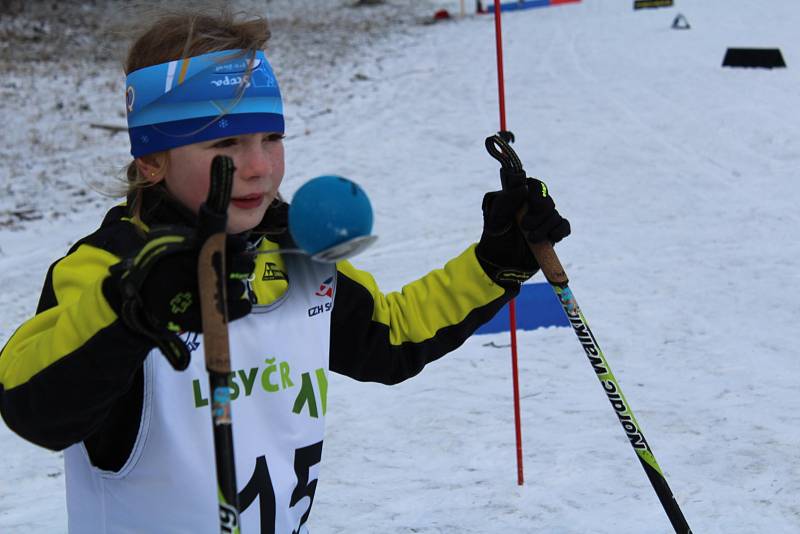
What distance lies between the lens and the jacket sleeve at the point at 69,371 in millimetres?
1714

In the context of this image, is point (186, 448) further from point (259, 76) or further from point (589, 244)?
point (589, 244)

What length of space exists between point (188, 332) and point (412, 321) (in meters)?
0.81

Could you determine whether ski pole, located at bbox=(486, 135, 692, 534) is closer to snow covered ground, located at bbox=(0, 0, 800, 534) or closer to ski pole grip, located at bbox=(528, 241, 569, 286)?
ski pole grip, located at bbox=(528, 241, 569, 286)

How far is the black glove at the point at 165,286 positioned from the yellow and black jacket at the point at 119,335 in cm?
5

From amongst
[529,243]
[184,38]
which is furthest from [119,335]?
[529,243]

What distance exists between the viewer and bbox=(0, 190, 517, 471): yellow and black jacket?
68.4 inches

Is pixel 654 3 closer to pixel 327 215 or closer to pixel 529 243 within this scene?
pixel 529 243

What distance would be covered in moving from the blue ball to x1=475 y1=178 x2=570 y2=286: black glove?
0.72 m

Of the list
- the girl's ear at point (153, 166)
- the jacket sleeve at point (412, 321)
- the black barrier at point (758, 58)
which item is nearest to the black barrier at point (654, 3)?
the black barrier at point (758, 58)

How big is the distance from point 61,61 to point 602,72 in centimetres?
910

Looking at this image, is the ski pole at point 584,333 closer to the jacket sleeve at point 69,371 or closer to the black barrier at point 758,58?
the jacket sleeve at point 69,371

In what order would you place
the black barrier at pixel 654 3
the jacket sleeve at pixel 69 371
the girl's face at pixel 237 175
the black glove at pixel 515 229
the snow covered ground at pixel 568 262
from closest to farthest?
the jacket sleeve at pixel 69 371
the girl's face at pixel 237 175
the black glove at pixel 515 229
the snow covered ground at pixel 568 262
the black barrier at pixel 654 3

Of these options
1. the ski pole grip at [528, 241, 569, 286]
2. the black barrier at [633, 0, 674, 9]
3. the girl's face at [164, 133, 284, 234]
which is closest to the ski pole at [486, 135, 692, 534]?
the ski pole grip at [528, 241, 569, 286]

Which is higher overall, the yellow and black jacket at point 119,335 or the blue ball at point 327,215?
the blue ball at point 327,215
